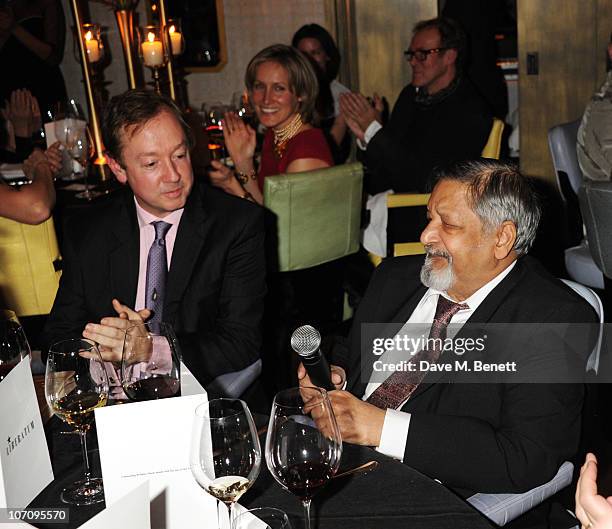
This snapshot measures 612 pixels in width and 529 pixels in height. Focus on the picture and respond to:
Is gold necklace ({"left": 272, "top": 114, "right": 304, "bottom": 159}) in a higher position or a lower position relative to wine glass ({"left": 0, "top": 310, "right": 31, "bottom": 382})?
higher

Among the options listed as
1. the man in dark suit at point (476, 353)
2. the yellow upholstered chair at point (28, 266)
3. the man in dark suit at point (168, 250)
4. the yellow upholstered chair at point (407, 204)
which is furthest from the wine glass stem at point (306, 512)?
the yellow upholstered chair at point (407, 204)

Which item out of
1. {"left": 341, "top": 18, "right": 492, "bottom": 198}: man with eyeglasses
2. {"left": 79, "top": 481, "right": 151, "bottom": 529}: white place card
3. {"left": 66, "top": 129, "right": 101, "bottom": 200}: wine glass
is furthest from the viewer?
{"left": 341, "top": 18, "right": 492, "bottom": 198}: man with eyeglasses

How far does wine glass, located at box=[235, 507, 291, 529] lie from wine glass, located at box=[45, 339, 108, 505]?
0.36m

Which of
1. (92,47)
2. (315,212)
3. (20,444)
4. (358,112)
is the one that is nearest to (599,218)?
(315,212)

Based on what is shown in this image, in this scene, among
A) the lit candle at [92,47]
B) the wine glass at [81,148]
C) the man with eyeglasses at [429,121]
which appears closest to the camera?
the wine glass at [81,148]

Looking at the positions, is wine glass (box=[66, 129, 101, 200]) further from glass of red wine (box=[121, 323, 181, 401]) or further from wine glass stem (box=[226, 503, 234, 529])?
wine glass stem (box=[226, 503, 234, 529])

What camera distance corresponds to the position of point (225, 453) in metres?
1.17

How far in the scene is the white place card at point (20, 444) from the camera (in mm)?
1260

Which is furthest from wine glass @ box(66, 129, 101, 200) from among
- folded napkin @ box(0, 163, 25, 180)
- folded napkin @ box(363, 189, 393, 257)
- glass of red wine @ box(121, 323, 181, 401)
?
glass of red wine @ box(121, 323, 181, 401)

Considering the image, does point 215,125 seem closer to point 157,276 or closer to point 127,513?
point 157,276

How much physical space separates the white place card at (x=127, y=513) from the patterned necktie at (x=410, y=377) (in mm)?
1057

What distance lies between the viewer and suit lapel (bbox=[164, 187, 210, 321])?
2.39 metres

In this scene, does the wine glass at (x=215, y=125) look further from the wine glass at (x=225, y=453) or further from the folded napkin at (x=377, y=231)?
the wine glass at (x=225, y=453)

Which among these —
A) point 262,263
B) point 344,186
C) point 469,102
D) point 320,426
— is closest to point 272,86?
point 344,186
